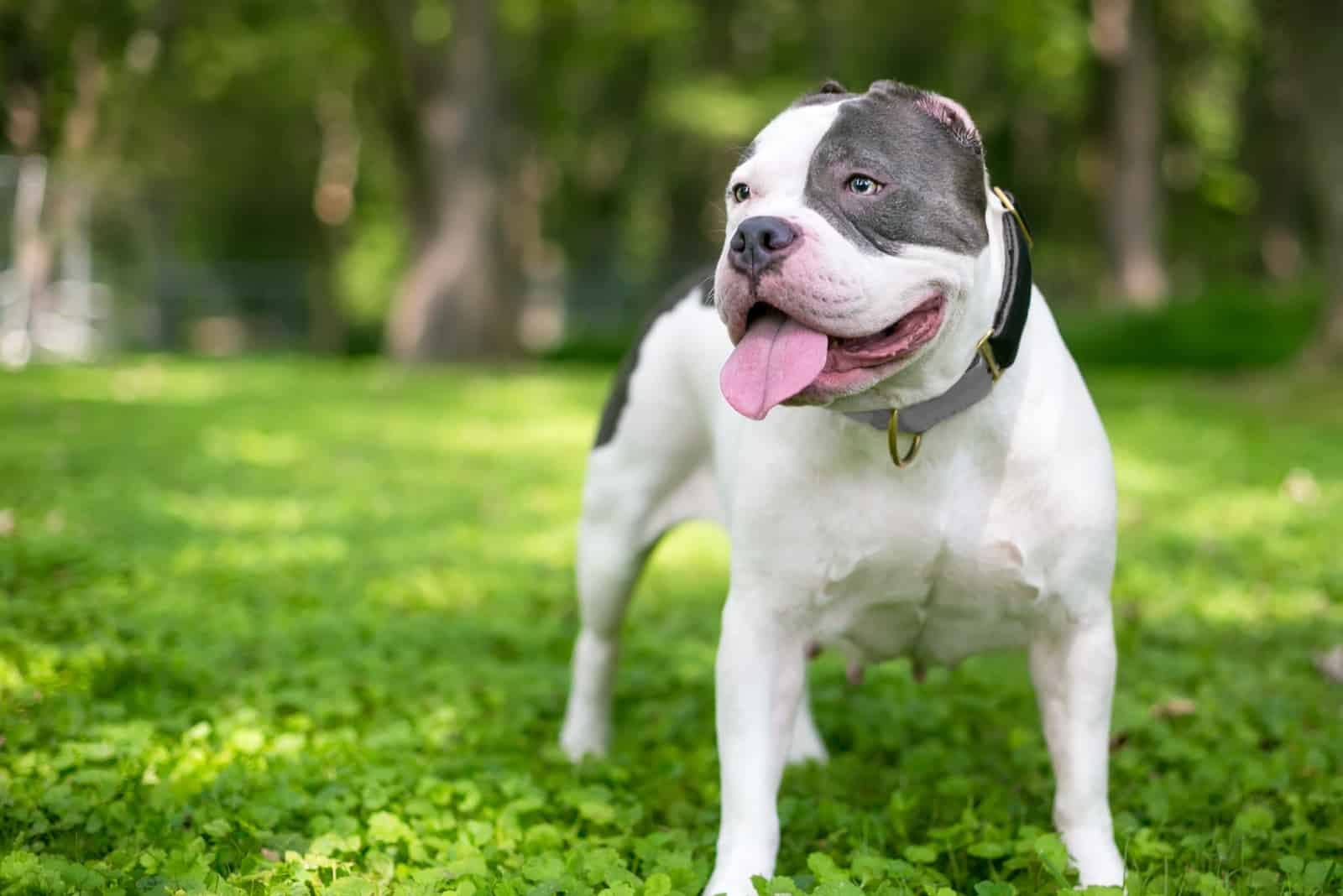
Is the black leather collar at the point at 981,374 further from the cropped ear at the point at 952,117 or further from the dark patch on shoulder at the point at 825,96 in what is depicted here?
the dark patch on shoulder at the point at 825,96

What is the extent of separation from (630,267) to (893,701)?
25114 millimetres

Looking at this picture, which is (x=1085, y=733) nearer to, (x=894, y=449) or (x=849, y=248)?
(x=894, y=449)

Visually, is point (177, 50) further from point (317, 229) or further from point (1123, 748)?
point (1123, 748)

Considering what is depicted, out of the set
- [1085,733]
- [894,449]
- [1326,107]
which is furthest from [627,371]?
[1326,107]

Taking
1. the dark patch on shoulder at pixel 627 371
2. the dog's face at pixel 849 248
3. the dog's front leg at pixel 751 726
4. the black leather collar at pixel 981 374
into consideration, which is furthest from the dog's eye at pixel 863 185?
the dark patch on shoulder at pixel 627 371

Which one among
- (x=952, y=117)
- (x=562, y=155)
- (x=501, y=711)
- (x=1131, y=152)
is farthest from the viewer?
(x=562, y=155)

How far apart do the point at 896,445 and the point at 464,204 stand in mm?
16483

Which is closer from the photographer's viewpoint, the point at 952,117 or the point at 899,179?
the point at 899,179

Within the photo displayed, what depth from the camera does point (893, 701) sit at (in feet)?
14.7

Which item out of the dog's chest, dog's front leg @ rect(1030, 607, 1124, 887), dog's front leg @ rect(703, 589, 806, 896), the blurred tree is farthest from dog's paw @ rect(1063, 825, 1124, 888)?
the blurred tree

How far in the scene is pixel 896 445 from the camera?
2840 mm

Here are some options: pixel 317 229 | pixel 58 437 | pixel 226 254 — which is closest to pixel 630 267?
pixel 317 229

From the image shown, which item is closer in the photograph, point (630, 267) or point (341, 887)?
point (341, 887)

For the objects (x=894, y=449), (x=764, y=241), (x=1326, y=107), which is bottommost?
(x=894, y=449)
